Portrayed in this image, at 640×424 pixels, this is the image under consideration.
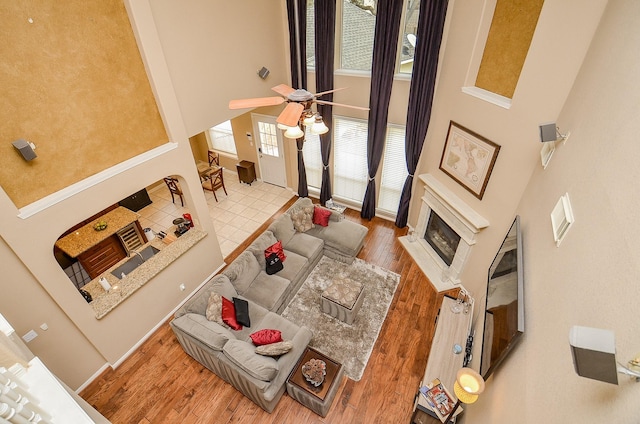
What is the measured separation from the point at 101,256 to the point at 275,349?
4.17m

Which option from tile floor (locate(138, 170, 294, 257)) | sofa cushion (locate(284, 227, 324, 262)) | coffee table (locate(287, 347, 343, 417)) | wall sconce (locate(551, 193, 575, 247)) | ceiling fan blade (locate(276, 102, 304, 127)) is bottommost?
tile floor (locate(138, 170, 294, 257))

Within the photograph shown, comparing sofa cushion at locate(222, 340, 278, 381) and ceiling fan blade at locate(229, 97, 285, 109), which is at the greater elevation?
ceiling fan blade at locate(229, 97, 285, 109)

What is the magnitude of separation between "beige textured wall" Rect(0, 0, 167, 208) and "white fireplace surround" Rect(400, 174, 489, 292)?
5.01 m

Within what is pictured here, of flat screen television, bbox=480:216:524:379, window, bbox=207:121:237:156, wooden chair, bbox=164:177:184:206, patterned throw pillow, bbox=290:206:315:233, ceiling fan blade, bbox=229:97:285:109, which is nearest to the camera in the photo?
flat screen television, bbox=480:216:524:379

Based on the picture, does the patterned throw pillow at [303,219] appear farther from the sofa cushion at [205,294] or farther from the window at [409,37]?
the window at [409,37]

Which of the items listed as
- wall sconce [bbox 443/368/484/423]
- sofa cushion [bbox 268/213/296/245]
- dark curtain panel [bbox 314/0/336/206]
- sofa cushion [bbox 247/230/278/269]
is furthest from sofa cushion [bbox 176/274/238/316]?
dark curtain panel [bbox 314/0/336/206]

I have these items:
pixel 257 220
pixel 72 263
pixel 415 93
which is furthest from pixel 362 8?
pixel 72 263

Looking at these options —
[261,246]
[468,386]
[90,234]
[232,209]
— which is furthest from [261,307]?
[232,209]

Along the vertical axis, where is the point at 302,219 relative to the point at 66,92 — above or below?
below

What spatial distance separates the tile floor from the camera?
7266 mm

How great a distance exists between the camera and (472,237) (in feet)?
16.1

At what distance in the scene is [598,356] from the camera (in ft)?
3.49

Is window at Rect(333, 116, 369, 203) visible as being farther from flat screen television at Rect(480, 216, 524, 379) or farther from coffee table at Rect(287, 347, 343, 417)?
coffee table at Rect(287, 347, 343, 417)

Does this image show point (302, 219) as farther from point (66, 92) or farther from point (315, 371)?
point (66, 92)
